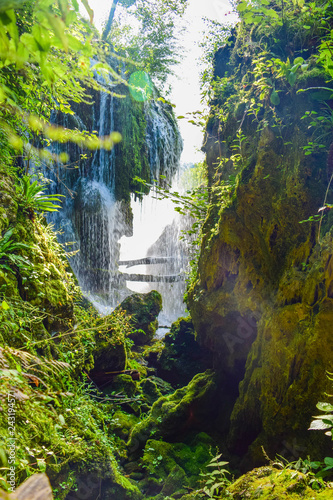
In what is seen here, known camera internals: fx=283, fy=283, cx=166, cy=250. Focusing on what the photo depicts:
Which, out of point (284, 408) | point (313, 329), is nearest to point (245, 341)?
point (284, 408)

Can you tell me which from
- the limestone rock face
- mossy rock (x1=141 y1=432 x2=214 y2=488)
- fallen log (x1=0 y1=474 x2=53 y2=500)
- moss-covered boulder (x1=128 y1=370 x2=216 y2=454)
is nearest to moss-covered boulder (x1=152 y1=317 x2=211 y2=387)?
moss-covered boulder (x1=128 y1=370 x2=216 y2=454)

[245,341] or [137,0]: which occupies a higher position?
[137,0]

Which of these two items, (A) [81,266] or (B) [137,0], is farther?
(B) [137,0]

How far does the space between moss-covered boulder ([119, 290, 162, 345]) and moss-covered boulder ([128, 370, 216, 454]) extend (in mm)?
4551

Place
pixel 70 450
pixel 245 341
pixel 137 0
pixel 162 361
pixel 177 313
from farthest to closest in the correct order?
1. pixel 177 313
2. pixel 137 0
3. pixel 162 361
4. pixel 245 341
5. pixel 70 450

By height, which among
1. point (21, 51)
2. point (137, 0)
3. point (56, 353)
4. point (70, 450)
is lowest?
point (70, 450)

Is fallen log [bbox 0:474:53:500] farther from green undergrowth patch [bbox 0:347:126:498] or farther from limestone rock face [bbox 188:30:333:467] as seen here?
limestone rock face [bbox 188:30:333:467]

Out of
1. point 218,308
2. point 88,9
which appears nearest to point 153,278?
point 218,308

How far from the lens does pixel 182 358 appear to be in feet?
24.2

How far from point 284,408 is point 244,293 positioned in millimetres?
1710

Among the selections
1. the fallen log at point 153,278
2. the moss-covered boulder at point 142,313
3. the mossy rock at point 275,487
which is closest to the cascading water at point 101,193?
→ the fallen log at point 153,278

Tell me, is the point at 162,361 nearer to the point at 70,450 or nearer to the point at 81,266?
the point at 70,450

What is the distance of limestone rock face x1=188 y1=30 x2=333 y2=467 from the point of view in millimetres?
2783

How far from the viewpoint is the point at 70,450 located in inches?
102
